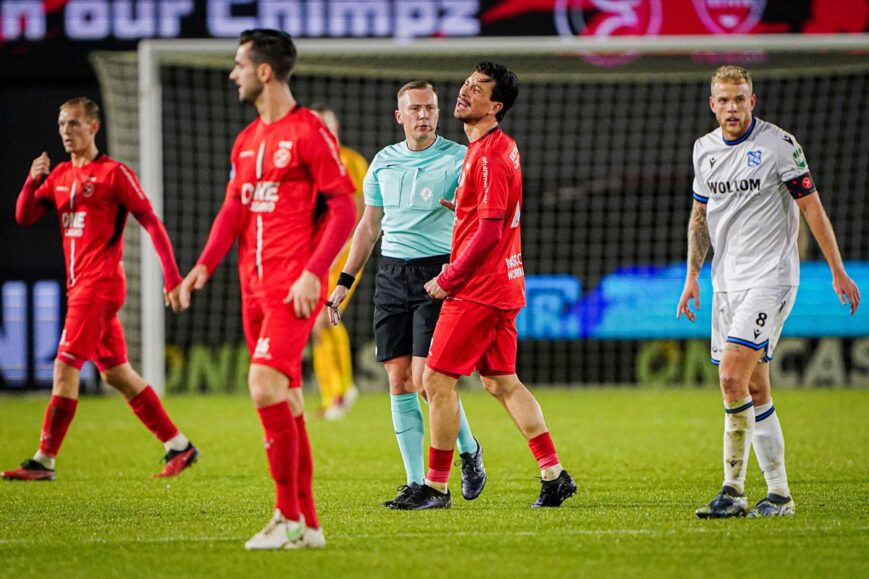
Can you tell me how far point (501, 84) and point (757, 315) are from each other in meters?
1.66

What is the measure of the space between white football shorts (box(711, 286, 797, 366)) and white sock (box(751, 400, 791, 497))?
0.27 metres

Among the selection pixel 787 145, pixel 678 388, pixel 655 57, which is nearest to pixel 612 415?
pixel 678 388

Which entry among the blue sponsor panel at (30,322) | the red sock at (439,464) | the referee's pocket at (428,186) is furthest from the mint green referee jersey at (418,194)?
the blue sponsor panel at (30,322)

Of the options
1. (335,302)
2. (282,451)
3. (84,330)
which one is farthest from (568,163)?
(282,451)

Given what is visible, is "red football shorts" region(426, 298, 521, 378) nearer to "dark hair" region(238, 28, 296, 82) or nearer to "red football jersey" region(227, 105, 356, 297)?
"red football jersey" region(227, 105, 356, 297)

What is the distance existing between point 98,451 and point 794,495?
5.09m

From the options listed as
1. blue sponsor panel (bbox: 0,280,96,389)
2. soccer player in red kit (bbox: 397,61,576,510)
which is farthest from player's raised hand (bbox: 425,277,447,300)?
blue sponsor panel (bbox: 0,280,96,389)

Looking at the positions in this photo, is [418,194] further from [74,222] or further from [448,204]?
[74,222]

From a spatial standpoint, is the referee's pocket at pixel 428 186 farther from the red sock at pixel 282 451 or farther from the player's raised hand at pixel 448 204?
the red sock at pixel 282 451

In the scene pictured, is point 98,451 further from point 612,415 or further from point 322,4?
point 322,4

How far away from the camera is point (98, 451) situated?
970 centimetres

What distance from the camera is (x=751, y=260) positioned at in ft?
20.8

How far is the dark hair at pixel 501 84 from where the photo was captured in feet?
21.6

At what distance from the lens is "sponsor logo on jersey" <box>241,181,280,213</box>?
17.7 ft
